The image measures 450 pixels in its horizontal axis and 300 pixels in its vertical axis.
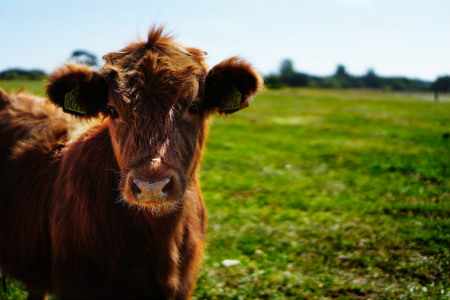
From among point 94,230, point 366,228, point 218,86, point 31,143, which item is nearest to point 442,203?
point 366,228

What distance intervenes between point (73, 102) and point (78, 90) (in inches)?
4.6

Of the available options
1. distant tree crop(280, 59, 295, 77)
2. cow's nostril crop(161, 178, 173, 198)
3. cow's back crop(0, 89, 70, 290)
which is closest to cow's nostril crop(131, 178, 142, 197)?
cow's nostril crop(161, 178, 173, 198)

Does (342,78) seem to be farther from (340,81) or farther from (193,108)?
(193,108)

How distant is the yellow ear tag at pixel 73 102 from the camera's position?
2.91 meters

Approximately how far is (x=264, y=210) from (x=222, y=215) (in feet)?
3.06

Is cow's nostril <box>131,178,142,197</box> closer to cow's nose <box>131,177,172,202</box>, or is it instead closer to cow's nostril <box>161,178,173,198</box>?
cow's nose <box>131,177,172,202</box>

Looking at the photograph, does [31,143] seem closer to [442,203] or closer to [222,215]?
[222,215]

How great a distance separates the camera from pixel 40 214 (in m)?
3.42

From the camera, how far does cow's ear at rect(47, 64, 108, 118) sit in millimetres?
2805

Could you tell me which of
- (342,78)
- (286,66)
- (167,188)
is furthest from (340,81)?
(167,188)

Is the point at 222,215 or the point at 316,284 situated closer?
the point at 316,284

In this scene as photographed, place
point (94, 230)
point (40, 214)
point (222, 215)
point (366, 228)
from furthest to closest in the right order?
point (222, 215)
point (366, 228)
point (40, 214)
point (94, 230)

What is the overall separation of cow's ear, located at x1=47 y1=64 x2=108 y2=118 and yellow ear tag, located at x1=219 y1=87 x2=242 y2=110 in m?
1.05

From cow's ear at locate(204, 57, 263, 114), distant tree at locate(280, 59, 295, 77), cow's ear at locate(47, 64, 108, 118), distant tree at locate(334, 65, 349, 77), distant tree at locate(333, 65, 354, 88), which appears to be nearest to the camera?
cow's ear at locate(47, 64, 108, 118)
